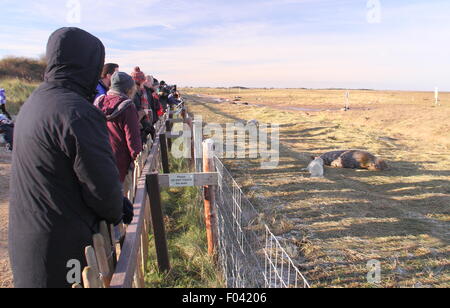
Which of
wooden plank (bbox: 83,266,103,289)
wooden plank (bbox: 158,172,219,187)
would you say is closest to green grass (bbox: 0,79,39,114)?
wooden plank (bbox: 158,172,219,187)

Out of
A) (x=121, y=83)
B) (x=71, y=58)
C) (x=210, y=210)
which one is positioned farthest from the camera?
(x=210, y=210)

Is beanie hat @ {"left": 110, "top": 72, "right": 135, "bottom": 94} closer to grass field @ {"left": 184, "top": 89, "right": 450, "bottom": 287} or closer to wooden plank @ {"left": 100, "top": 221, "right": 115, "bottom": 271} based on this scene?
wooden plank @ {"left": 100, "top": 221, "right": 115, "bottom": 271}

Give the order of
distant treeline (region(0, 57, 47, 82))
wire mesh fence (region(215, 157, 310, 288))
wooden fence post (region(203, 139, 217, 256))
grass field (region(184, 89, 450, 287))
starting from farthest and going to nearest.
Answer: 1. distant treeline (region(0, 57, 47, 82))
2. grass field (region(184, 89, 450, 287))
3. wooden fence post (region(203, 139, 217, 256))
4. wire mesh fence (region(215, 157, 310, 288))

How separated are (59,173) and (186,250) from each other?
257cm

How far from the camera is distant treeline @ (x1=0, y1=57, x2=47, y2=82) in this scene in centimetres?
3197

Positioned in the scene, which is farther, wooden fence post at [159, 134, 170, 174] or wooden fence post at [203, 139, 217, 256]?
wooden fence post at [159, 134, 170, 174]

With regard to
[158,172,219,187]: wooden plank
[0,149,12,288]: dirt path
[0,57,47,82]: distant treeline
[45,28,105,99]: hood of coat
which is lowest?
[0,149,12,288]: dirt path

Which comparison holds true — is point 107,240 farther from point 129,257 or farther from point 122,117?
point 122,117

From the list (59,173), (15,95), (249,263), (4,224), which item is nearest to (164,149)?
(4,224)

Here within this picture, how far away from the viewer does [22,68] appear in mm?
33375

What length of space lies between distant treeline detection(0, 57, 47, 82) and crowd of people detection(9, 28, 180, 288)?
3388cm

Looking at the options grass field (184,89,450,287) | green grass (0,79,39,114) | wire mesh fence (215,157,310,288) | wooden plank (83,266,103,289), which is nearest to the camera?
wooden plank (83,266,103,289)

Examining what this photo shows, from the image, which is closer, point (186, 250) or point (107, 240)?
point (107, 240)
